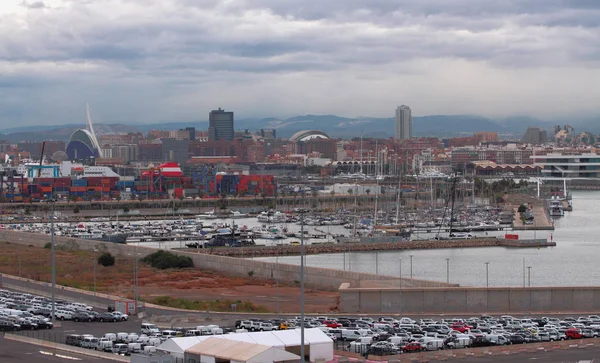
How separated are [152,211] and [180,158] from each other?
57.0 m

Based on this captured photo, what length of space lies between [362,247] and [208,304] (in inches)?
552

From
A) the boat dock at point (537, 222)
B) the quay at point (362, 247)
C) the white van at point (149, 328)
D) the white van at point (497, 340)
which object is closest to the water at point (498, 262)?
the quay at point (362, 247)

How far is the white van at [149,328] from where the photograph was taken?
10.8 m

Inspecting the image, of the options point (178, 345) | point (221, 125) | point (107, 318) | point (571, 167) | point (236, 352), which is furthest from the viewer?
point (221, 125)

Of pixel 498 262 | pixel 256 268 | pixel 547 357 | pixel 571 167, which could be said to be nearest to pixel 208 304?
pixel 256 268

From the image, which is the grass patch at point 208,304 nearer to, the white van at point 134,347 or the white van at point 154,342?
the white van at point 154,342

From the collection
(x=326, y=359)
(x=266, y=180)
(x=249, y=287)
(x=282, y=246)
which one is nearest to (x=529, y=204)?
(x=266, y=180)

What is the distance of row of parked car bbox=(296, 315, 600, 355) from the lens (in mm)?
9766

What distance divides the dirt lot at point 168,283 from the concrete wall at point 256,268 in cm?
28

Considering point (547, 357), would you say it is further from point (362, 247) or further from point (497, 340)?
point (362, 247)

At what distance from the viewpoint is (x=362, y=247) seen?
2791 centimetres

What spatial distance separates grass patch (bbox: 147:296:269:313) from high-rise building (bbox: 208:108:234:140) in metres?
115

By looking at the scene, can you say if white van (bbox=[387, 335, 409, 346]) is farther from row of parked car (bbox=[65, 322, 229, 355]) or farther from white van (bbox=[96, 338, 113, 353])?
white van (bbox=[96, 338, 113, 353])

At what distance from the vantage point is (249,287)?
1744 centimetres
